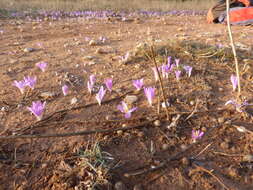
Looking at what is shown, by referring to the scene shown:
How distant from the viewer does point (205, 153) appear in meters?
1.28

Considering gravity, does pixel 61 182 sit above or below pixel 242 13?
below

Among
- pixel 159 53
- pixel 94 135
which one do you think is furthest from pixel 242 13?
pixel 94 135

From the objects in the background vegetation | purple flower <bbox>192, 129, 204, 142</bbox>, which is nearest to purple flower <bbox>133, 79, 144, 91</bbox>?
purple flower <bbox>192, 129, 204, 142</bbox>

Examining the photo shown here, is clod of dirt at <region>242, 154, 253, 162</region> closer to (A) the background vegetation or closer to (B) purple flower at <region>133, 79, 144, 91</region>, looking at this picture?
(B) purple flower at <region>133, 79, 144, 91</region>

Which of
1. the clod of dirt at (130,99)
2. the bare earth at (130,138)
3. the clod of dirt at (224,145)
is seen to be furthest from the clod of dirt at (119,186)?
the clod of dirt at (130,99)

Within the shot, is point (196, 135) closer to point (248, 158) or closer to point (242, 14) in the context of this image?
point (248, 158)

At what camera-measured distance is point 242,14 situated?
5.90m

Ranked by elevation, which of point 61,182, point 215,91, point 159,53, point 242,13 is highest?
point 242,13

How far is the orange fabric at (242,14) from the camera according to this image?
5.78 meters

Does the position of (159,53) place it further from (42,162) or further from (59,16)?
(59,16)

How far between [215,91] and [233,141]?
2.17 ft

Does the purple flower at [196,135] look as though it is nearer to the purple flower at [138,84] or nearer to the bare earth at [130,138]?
the bare earth at [130,138]

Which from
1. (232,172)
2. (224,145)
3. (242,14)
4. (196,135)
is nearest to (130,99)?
(196,135)

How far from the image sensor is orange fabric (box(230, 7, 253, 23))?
5.78 metres
